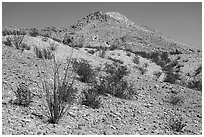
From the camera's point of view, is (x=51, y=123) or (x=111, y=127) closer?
(x=51, y=123)

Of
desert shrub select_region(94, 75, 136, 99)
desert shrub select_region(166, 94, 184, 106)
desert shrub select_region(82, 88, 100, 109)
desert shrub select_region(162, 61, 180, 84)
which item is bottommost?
desert shrub select_region(162, 61, 180, 84)

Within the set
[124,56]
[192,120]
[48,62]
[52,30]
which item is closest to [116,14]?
[52,30]

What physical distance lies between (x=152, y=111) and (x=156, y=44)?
3329 cm

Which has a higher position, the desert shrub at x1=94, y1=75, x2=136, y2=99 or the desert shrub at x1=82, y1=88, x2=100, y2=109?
the desert shrub at x1=82, y1=88, x2=100, y2=109

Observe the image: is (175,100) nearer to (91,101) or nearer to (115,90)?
(115,90)

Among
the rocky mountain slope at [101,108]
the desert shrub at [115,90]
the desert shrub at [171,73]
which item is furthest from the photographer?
the desert shrub at [171,73]

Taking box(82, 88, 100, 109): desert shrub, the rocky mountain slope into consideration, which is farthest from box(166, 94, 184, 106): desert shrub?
box(82, 88, 100, 109): desert shrub

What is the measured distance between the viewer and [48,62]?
36.0 ft

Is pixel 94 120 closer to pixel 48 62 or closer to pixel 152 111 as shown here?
pixel 152 111

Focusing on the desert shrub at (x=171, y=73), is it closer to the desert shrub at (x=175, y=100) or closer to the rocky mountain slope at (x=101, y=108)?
the rocky mountain slope at (x=101, y=108)

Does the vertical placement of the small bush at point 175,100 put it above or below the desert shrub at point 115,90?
below

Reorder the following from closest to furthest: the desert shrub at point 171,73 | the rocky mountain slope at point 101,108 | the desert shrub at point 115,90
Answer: the rocky mountain slope at point 101,108 < the desert shrub at point 115,90 < the desert shrub at point 171,73

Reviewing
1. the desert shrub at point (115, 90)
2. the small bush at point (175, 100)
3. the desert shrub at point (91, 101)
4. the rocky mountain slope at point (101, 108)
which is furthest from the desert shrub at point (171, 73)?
the desert shrub at point (91, 101)

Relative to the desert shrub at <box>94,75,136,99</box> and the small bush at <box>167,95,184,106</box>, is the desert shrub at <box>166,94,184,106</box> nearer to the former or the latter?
the small bush at <box>167,95,184,106</box>
